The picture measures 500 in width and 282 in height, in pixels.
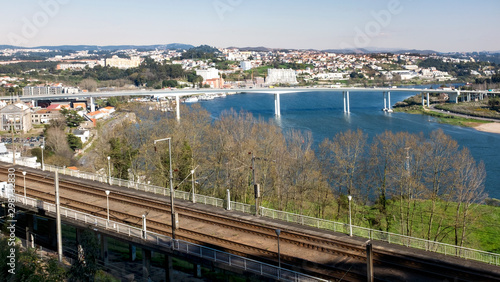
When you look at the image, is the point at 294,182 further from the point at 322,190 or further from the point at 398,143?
the point at 398,143

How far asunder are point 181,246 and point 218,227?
55.8 inches

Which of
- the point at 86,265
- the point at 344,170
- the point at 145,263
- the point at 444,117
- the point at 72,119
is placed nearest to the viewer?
the point at 86,265

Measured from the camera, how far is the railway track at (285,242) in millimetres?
7000

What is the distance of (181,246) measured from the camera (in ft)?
26.5

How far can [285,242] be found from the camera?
8414 millimetres

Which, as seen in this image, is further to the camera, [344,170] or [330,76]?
[330,76]

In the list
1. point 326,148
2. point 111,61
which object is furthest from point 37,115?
point 111,61

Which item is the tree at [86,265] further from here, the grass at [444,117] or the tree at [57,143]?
the grass at [444,117]

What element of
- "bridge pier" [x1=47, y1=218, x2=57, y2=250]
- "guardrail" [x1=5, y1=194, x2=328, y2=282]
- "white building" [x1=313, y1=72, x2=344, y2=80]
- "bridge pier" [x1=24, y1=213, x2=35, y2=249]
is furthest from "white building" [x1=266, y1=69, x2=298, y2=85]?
"guardrail" [x1=5, y1=194, x2=328, y2=282]

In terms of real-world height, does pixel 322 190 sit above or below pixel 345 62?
below

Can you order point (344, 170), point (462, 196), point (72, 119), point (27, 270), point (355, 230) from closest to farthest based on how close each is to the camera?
point (27, 270) < point (355, 230) < point (462, 196) < point (344, 170) < point (72, 119)

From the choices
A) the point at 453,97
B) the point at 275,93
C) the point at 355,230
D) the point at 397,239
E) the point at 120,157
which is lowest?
the point at 355,230

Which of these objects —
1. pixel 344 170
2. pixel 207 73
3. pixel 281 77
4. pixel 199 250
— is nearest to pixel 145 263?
pixel 199 250

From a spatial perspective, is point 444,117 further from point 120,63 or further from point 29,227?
point 120,63
